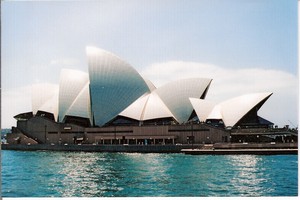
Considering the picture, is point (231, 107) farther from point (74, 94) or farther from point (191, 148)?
point (74, 94)

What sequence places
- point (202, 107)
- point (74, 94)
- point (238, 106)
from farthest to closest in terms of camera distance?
point (74, 94) → point (202, 107) → point (238, 106)

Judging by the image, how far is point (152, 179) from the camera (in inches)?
632

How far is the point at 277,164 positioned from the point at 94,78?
1393 centimetres

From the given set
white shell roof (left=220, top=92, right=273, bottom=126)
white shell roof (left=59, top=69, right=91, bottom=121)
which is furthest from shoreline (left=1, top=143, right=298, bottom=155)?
white shell roof (left=220, top=92, right=273, bottom=126)

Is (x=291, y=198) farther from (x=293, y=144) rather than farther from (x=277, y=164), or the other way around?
(x=293, y=144)

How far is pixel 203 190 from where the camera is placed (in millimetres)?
14289

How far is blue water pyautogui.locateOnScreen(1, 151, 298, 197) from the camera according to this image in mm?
14148

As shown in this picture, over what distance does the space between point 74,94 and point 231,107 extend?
1026cm

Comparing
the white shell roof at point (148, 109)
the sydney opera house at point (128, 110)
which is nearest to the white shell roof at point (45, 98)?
the sydney opera house at point (128, 110)

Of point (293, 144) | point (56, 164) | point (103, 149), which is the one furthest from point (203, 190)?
point (103, 149)

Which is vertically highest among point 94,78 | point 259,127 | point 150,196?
point 94,78

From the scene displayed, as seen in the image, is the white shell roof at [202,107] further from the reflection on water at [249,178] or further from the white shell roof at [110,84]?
the reflection on water at [249,178]

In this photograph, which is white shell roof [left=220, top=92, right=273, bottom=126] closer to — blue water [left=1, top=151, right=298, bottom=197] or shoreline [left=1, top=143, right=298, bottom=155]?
shoreline [left=1, top=143, right=298, bottom=155]

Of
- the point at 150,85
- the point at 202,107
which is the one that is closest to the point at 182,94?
the point at 202,107
